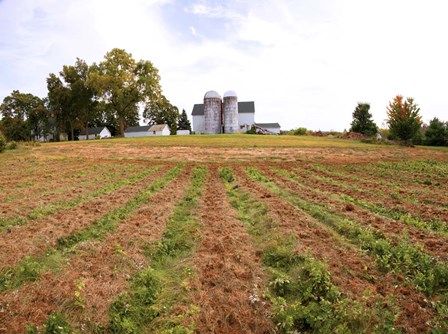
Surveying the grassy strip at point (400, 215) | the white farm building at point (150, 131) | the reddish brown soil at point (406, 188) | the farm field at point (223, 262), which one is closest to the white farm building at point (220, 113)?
the white farm building at point (150, 131)

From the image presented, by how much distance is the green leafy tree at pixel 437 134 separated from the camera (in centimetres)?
4691

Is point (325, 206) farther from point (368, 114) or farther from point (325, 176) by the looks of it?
point (368, 114)

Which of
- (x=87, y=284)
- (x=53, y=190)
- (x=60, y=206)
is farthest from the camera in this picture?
(x=53, y=190)

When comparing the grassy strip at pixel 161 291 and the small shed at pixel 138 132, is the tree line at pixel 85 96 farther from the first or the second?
the grassy strip at pixel 161 291

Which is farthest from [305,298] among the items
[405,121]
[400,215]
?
[405,121]

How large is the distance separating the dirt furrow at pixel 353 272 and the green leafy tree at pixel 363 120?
56.3m

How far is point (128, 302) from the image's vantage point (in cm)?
545

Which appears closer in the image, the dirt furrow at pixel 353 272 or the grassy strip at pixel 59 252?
the dirt furrow at pixel 353 272

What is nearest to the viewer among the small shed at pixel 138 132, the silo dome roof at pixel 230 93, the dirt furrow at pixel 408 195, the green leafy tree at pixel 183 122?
the dirt furrow at pixel 408 195

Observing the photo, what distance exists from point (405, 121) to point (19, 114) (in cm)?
8030

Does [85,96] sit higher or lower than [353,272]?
higher

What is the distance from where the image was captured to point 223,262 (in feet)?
22.0

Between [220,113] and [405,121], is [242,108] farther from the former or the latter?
[405,121]

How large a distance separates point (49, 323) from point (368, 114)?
6402cm
